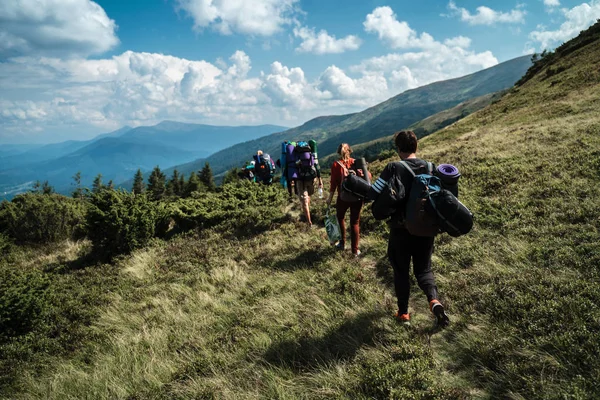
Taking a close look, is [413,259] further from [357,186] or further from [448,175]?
[357,186]

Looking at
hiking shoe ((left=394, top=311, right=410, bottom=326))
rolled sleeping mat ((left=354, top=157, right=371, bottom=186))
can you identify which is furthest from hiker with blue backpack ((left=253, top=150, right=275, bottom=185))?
hiking shoe ((left=394, top=311, right=410, bottom=326))

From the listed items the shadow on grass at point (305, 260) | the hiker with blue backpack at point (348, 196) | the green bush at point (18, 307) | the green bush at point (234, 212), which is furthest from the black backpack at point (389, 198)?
the green bush at point (234, 212)

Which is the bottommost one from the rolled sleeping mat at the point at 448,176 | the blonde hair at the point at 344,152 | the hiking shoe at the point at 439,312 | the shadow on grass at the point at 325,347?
the shadow on grass at the point at 325,347

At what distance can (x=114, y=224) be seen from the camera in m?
9.05

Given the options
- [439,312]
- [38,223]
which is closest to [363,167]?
[439,312]

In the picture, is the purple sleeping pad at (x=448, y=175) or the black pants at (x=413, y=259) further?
the black pants at (x=413, y=259)

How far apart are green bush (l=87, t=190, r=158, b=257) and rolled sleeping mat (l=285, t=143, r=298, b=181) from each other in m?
4.96

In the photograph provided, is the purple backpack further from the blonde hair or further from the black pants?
the black pants

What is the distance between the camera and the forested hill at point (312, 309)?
326cm

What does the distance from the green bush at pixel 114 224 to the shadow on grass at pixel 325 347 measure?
721 centimetres

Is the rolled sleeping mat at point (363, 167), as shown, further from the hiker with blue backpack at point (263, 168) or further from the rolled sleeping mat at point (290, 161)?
the hiker with blue backpack at point (263, 168)

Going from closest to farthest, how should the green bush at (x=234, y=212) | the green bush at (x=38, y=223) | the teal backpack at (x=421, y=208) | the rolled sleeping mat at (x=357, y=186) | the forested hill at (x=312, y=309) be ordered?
1. the forested hill at (x=312, y=309)
2. the teal backpack at (x=421, y=208)
3. the rolled sleeping mat at (x=357, y=186)
4. the green bush at (x=234, y=212)
5. the green bush at (x=38, y=223)

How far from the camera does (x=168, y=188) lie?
72.0 meters

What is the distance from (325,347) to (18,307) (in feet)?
17.8
